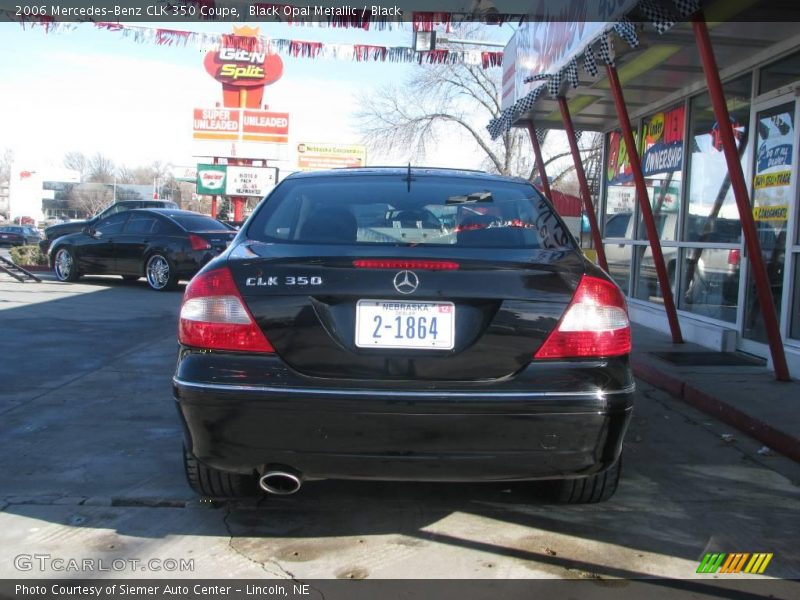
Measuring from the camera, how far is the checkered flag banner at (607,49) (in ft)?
22.5

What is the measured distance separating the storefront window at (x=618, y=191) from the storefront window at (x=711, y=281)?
219 cm

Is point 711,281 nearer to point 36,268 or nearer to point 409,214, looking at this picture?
point 409,214

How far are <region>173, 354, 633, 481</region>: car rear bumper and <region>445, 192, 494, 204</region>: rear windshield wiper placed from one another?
4.17 feet

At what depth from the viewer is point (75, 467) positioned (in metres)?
4.23

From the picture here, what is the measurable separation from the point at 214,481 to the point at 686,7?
4693 millimetres

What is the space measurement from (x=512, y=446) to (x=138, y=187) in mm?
78450

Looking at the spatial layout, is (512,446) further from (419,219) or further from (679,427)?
(679,427)

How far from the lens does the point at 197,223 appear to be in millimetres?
14586

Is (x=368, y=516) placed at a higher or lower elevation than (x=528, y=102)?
lower

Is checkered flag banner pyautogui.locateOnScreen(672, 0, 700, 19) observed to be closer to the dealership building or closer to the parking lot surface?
the dealership building

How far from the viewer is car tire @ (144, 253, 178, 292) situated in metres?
13.8

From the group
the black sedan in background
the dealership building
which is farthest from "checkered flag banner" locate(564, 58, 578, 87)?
the black sedan in background

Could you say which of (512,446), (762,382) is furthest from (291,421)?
(762,382)

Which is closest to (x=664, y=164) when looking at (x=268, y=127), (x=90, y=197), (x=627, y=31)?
(x=627, y=31)
